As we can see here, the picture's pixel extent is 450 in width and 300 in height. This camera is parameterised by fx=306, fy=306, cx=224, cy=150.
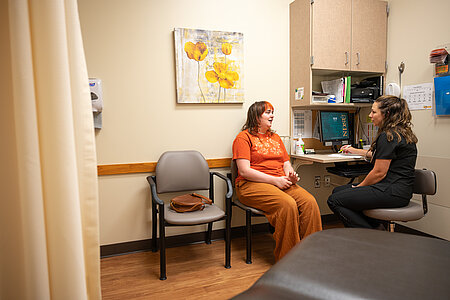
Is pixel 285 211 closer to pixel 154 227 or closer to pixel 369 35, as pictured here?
pixel 154 227

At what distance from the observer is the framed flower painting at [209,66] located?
2.65 meters

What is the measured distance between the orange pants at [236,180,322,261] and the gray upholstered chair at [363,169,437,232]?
1.33 ft

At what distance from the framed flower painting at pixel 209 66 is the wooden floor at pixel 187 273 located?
1.33 metres

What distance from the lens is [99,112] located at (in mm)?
2459

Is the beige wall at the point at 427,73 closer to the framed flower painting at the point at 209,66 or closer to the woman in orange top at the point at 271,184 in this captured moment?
the woman in orange top at the point at 271,184

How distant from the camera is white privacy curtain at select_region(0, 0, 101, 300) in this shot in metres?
0.78

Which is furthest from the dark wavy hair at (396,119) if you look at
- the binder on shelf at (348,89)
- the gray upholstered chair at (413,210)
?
the binder on shelf at (348,89)

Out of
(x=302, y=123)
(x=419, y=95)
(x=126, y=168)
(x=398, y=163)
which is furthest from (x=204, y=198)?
(x=419, y=95)

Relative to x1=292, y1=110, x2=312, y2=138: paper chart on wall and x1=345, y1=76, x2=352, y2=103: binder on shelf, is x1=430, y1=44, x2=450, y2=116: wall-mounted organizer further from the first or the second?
x1=292, y1=110, x2=312, y2=138: paper chart on wall

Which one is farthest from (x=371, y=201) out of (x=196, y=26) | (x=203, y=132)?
(x=196, y=26)

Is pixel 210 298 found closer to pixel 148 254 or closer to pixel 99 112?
pixel 148 254

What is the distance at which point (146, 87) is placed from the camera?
→ 8.52 feet

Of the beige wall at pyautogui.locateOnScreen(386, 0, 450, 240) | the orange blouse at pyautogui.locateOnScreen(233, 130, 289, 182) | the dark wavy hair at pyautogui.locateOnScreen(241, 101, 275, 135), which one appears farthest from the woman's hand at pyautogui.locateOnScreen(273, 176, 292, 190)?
the beige wall at pyautogui.locateOnScreen(386, 0, 450, 240)

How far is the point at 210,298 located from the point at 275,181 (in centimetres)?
101
